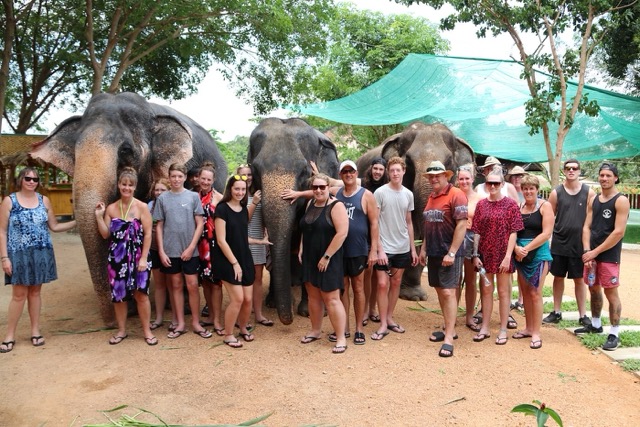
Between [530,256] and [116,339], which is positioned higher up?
[530,256]

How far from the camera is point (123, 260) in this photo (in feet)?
16.1

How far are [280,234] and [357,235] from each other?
0.77m

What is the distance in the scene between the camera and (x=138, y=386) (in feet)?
13.6

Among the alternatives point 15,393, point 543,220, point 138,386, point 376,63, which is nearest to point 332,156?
point 543,220

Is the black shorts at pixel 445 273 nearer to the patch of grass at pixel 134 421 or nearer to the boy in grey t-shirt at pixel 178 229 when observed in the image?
the patch of grass at pixel 134 421

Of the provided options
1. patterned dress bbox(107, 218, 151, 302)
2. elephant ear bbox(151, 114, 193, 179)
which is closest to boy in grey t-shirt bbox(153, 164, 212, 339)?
patterned dress bbox(107, 218, 151, 302)

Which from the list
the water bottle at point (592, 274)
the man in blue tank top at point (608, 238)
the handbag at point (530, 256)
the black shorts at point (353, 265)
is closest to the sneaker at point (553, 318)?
the man in blue tank top at point (608, 238)

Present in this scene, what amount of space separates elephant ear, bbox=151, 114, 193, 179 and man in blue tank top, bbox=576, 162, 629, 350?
422 centimetres

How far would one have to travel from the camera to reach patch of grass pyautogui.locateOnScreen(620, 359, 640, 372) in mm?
4536

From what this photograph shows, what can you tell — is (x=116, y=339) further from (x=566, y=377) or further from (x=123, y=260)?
(x=566, y=377)

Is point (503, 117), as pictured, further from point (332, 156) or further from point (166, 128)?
point (166, 128)

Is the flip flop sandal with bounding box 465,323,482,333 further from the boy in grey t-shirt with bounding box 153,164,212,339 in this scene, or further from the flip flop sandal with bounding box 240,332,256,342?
the boy in grey t-shirt with bounding box 153,164,212,339

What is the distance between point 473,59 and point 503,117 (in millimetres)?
1663

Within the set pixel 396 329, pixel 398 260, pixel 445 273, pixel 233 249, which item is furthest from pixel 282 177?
pixel 396 329
